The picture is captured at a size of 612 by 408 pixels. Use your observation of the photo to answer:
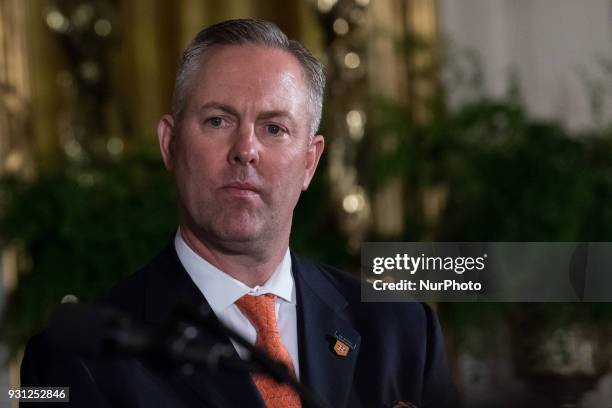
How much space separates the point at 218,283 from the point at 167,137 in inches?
6.9

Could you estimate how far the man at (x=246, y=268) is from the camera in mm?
968

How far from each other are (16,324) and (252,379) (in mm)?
1417

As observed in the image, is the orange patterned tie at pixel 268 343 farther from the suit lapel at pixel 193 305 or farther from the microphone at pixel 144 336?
the microphone at pixel 144 336

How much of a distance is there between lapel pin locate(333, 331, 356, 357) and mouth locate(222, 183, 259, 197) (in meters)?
0.21

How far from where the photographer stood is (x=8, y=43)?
2.84 metres

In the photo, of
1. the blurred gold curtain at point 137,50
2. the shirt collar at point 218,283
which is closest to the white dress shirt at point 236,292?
the shirt collar at point 218,283

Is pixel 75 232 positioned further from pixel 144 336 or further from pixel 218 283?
pixel 144 336

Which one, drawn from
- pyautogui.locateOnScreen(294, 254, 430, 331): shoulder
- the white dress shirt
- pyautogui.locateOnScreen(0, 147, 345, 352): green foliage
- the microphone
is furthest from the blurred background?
the microphone

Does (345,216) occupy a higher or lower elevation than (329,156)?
lower

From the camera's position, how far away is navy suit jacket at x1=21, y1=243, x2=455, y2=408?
0.96 meters

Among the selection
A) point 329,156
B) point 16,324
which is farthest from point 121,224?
point 329,156

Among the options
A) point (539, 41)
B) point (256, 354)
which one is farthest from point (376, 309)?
point (539, 41)

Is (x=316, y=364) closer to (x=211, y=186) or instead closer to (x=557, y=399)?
(x=211, y=186)

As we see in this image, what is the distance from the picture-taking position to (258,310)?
1060 millimetres
